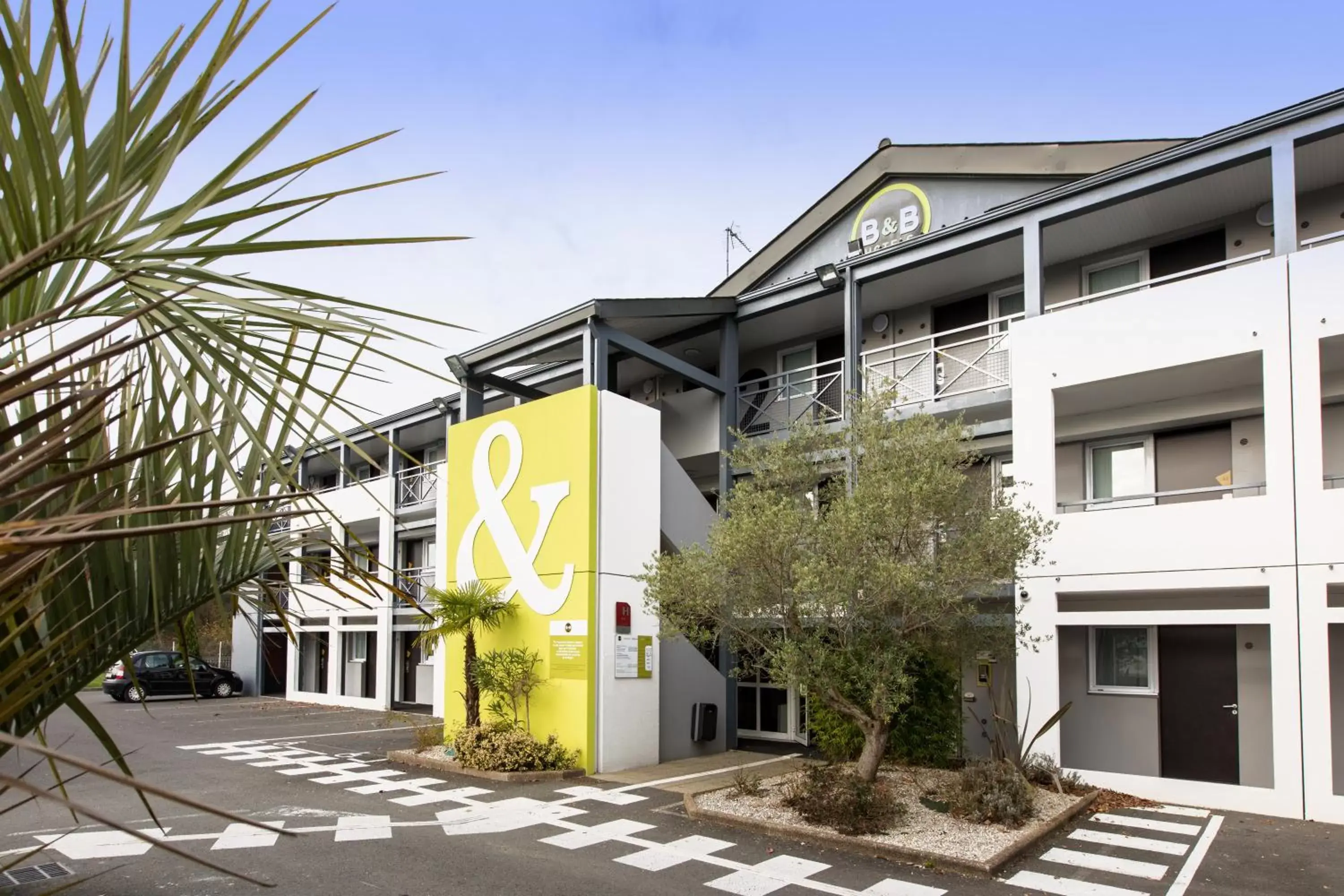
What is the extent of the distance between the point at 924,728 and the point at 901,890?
5.70 m

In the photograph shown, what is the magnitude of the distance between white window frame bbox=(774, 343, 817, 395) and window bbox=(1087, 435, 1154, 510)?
15.7 ft

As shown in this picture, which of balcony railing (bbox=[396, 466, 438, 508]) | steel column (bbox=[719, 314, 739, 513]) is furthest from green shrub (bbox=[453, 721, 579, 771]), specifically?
balcony railing (bbox=[396, 466, 438, 508])

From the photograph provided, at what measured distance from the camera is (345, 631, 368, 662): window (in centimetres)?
2616

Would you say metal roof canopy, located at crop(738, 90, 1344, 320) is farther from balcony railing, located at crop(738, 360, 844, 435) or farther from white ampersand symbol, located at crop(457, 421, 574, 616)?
white ampersand symbol, located at crop(457, 421, 574, 616)

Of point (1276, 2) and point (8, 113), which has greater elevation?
point (1276, 2)

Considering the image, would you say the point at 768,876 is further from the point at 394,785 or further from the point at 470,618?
the point at 470,618

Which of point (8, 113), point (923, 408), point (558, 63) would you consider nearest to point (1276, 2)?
point (923, 408)

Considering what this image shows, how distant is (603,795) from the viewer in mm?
11672

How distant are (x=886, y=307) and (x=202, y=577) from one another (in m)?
15.4

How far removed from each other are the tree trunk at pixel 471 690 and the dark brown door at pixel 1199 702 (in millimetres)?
9420

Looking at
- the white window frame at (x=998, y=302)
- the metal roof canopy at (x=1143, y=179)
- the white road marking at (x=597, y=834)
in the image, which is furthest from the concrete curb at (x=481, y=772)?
the white window frame at (x=998, y=302)

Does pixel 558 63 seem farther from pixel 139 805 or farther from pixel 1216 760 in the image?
pixel 1216 760

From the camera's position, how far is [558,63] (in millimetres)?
3154

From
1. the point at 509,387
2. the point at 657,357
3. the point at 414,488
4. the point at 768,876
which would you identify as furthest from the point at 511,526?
the point at 414,488
